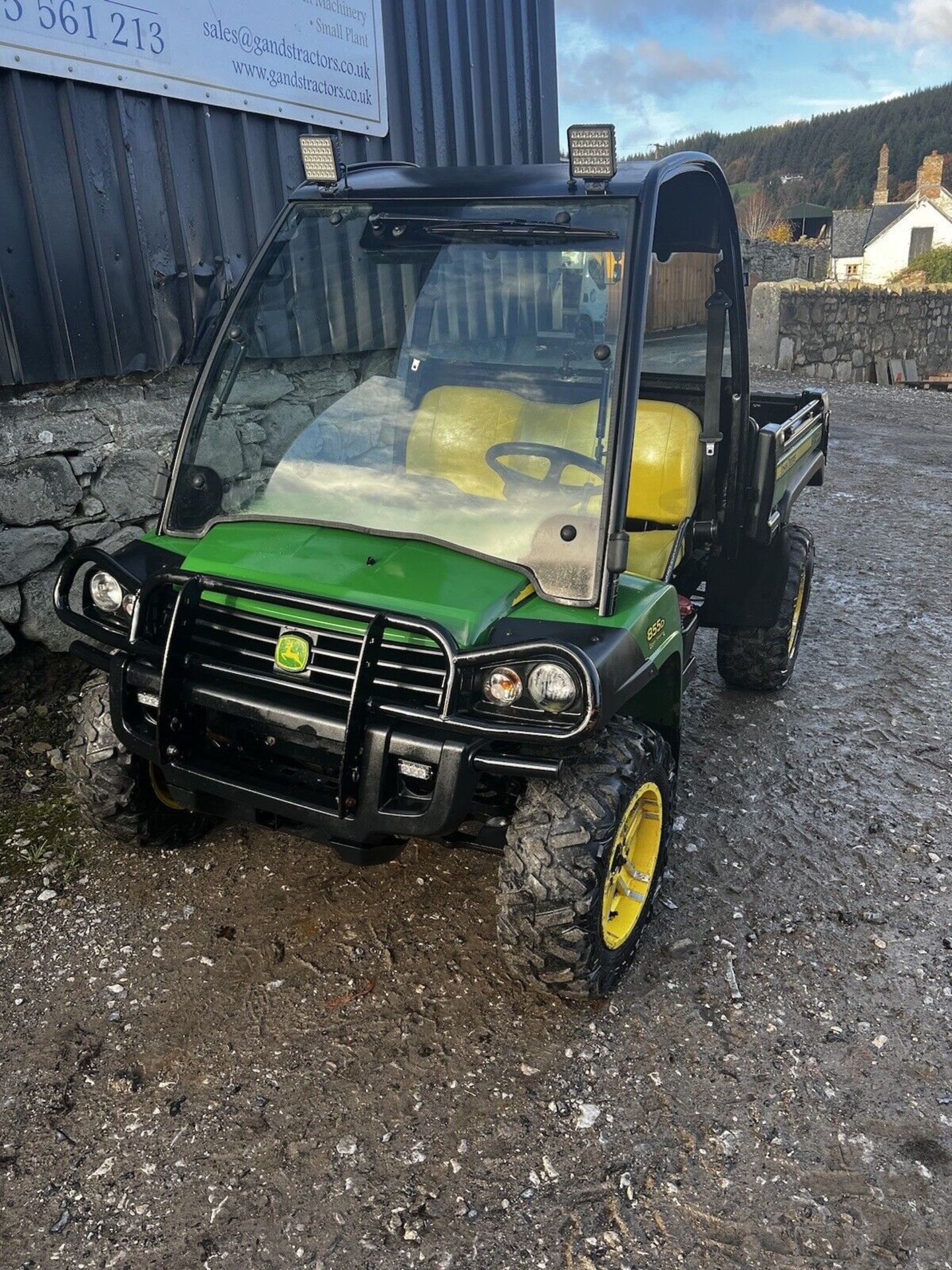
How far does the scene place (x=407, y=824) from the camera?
2623 mm

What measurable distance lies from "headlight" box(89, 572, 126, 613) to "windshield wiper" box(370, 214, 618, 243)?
1.38m

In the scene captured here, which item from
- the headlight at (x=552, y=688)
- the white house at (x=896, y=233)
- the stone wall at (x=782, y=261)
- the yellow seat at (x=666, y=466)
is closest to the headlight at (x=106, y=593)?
the headlight at (x=552, y=688)

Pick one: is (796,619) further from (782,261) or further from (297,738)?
(782,261)

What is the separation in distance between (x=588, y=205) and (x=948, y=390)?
1631 cm

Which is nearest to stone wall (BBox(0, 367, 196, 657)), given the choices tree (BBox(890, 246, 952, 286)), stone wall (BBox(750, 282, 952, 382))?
stone wall (BBox(750, 282, 952, 382))

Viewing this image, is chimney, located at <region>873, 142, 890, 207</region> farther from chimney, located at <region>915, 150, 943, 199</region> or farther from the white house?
chimney, located at <region>915, 150, 943, 199</region>

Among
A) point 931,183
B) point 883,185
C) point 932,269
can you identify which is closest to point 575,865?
point 932,269

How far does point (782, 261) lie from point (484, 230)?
3490 centimetres

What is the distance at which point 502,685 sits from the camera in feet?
8.66

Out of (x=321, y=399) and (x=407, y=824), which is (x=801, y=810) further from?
(x=321, y=399)

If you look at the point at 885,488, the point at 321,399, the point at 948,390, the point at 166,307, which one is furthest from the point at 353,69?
the point at 948,390

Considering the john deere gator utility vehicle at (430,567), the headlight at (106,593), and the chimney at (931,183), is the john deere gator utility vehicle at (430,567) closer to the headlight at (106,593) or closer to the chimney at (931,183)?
the headlight at (106,593)

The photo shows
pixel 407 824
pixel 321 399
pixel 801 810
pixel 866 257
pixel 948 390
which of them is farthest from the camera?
pixel 866 257

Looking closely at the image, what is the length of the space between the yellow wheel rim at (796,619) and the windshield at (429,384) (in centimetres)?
227
